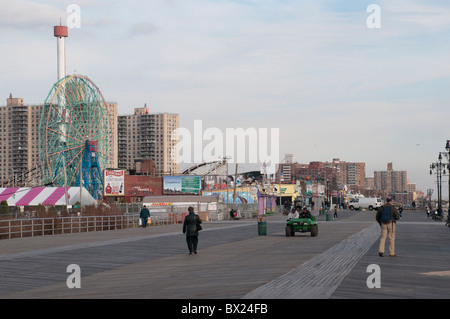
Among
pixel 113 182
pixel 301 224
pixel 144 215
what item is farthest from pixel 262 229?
pixel 113 182

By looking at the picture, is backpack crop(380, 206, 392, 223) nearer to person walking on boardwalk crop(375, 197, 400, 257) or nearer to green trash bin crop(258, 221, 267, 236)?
person walking on boardwalk crop(375, 197, 400, 257)

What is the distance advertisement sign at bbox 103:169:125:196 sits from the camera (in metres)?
133

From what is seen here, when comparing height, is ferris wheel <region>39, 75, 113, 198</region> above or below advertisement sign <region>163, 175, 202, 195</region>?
above

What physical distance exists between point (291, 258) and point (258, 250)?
4512 millimetres

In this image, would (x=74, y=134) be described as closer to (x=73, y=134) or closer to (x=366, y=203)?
(x=73, y=134)

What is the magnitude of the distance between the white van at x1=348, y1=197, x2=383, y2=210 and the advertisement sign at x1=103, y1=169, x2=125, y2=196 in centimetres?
4498

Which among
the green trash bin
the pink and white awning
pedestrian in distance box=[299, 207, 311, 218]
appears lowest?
the green trash bin

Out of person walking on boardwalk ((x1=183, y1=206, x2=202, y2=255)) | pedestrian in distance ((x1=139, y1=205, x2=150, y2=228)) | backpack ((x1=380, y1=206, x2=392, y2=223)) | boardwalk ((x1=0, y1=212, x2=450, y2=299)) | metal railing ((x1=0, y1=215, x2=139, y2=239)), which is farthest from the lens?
pedestrian in distance ((x1=139, y1=205, x2=150, y2=228))

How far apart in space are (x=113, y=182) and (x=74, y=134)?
44137 mm

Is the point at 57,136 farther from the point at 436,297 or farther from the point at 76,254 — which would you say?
the point at 436,297

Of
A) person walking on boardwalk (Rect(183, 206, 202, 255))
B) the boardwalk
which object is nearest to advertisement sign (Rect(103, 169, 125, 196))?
the boardwalk

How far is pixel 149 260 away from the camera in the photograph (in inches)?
864

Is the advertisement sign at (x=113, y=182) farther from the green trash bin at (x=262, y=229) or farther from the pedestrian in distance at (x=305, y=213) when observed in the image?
the pedestrian in distance at (x=305, y=213)

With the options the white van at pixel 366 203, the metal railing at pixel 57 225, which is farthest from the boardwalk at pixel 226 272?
the white van at pixel 366 203
